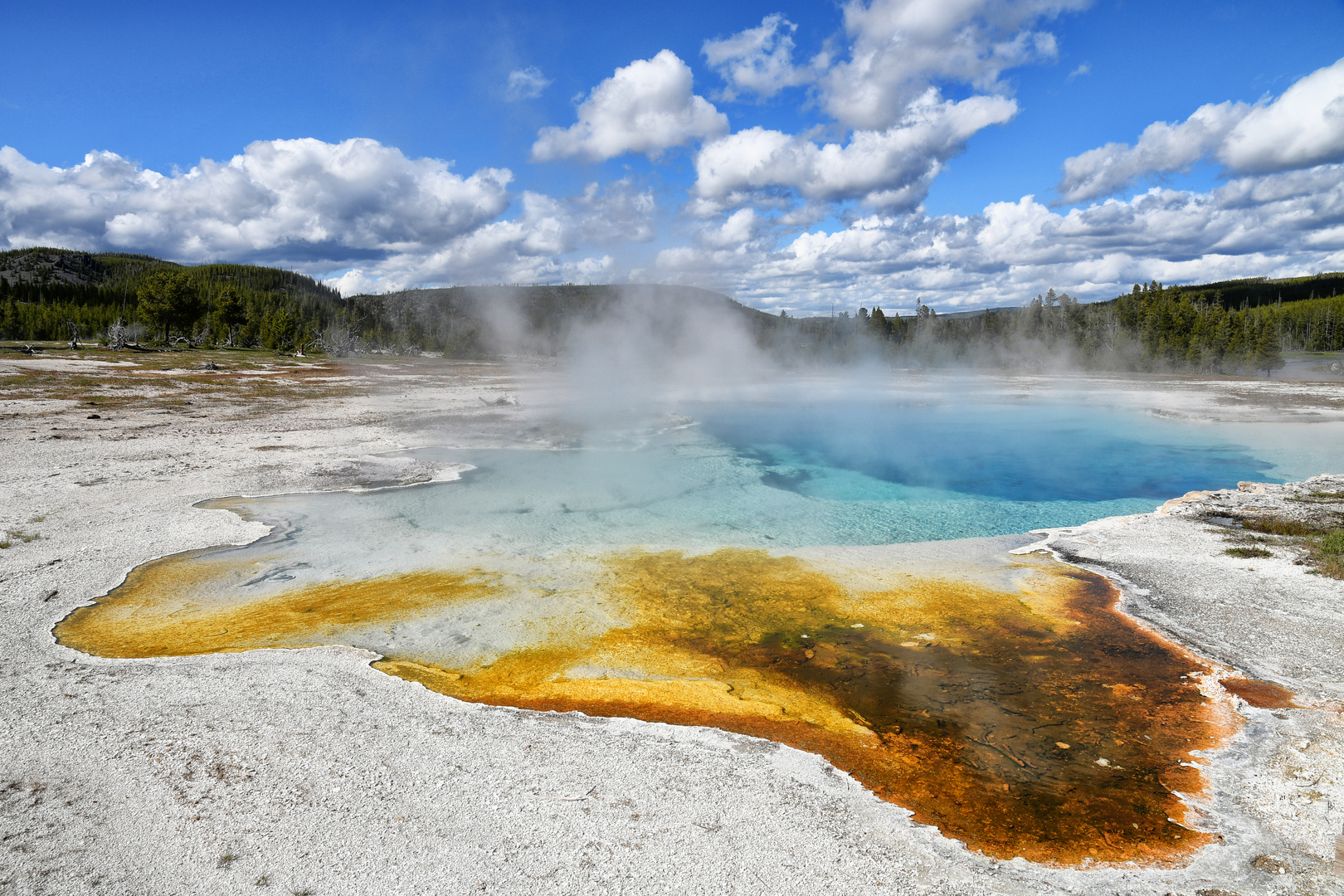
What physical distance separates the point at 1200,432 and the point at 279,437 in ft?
83.2

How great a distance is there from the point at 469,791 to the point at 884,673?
3055mm

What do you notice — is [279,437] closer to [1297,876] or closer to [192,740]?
[192,740]

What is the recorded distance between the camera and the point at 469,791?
3.28m

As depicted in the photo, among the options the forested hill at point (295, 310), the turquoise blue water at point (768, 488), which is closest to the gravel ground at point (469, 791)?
the turquoise blue water at point (768, 488)

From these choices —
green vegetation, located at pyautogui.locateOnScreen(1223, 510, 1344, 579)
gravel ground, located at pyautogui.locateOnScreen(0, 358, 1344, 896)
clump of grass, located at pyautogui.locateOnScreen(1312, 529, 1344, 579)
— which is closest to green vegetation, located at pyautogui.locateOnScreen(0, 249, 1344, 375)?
green vegetation, located at pyautogui.locateOnScreen(1223, 510, 1344, 579)

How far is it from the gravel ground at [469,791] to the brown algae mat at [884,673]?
0.22m

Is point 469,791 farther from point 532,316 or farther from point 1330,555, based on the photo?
point 532,316

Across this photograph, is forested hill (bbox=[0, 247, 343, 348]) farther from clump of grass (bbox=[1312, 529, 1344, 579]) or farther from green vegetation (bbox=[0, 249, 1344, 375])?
clump of grass (bbox=[1312, 529, 1344, 579])

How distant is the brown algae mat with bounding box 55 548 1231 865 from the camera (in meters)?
3.40

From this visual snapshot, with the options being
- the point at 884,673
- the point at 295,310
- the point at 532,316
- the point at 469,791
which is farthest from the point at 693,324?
the point at 295,310

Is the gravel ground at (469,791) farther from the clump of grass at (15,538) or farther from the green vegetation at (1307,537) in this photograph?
the clump of grass at (15,538)

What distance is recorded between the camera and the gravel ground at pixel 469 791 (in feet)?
Result: 9.04

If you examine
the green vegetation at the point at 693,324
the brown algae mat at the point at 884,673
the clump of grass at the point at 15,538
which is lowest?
the brown algae mat at the point at 884,673

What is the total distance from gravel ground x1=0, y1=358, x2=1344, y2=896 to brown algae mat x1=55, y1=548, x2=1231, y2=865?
0.71 ft
